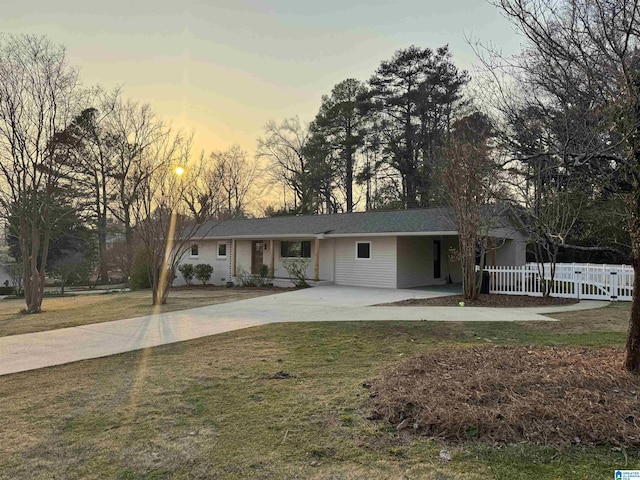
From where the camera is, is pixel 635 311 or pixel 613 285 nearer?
pixel 635 311

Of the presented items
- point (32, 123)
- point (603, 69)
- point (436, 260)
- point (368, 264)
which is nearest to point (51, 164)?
point (32, 123)

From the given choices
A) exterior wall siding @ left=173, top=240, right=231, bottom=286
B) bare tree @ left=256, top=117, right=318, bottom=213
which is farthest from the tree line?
bare tree @ left=256, top=117, right=318, bottom=213

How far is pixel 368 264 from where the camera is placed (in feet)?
58.1

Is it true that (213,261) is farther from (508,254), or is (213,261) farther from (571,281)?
(571,281)

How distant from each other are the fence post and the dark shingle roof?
4.74m

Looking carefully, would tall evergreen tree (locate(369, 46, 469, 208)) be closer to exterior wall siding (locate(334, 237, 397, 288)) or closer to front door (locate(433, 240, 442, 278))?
front door (locate(433, 240, 442, 278))

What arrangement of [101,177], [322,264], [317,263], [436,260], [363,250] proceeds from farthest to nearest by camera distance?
[101,177]
[322,264]
[436,260]
[317,263]
[363,250]

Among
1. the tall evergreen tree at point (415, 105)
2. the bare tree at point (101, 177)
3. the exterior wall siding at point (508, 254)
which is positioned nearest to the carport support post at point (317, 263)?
the exterior wall siding at point (508, 254)

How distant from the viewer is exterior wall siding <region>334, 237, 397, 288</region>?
17.0 meters

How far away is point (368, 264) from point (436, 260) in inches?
132

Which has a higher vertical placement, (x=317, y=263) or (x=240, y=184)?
(x=240, y=184)

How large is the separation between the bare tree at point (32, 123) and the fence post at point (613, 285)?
1711 cm

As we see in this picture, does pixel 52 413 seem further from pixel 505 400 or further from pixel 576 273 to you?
pixel 576 273

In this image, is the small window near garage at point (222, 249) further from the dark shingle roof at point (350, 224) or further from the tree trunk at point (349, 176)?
the tree trunk at point (349, 176)
